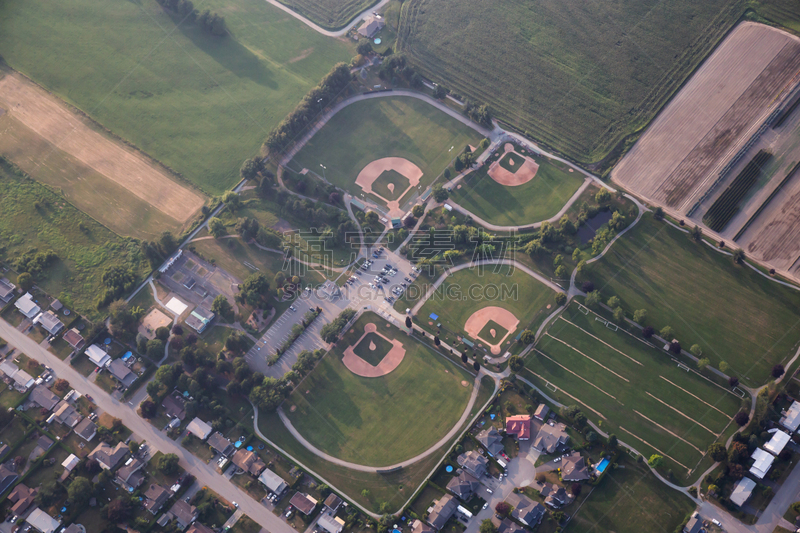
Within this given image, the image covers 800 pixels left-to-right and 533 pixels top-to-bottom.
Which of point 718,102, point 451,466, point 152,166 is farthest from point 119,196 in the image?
point 718,102

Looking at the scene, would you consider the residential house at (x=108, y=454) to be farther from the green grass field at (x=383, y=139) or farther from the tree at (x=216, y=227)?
the green grass field at (x=383, y=139)

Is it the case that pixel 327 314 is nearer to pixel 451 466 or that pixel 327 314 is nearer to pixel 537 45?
pixel 451 466

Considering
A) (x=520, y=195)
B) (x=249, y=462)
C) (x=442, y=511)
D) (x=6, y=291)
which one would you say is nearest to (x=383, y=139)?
(x=520, y=195)

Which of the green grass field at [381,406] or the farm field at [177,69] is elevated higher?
the farm field at [177,69]

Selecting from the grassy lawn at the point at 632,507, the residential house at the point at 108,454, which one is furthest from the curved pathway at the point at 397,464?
the residential house at the point at 108,454

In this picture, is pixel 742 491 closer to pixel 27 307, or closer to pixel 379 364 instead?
pixel 379 364

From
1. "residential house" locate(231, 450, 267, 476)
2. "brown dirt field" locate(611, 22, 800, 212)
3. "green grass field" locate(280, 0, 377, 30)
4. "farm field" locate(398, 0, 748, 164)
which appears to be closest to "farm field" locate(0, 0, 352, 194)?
"green grass field" locate(280, 0, 377, 30)
